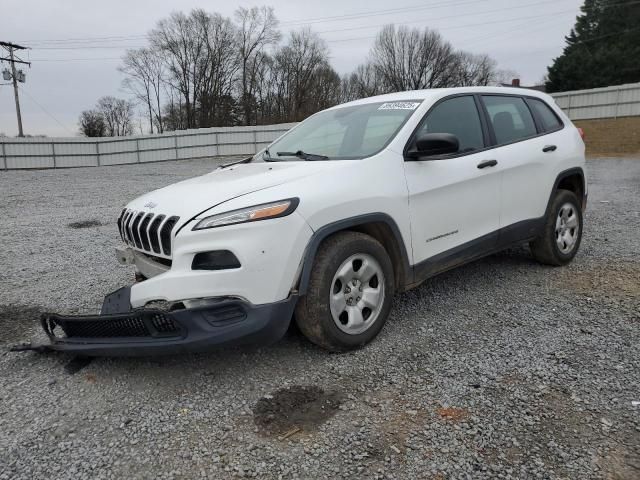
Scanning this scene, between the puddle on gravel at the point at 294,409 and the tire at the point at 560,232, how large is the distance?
3059 mm

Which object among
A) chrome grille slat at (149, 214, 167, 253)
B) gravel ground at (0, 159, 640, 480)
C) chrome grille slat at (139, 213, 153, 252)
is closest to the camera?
gravel ground at (0, 159, 640, 480)

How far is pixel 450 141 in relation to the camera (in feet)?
11.1

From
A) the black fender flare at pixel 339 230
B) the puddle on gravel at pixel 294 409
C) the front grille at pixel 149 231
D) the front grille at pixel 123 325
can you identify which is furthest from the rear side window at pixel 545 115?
the front grille at pixel 123 325

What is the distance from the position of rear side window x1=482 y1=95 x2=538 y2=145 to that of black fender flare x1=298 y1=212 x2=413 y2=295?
5.30 feet

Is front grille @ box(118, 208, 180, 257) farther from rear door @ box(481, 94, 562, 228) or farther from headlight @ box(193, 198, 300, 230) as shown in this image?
rear door @ box(481, 94, 562, 228)

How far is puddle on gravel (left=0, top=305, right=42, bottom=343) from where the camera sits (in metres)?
3.75

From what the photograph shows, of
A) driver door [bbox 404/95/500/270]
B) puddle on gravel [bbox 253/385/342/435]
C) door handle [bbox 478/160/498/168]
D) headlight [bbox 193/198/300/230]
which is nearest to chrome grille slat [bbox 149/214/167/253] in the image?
headlight [bbox 193/198/300/230]

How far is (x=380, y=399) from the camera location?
8.96 feet

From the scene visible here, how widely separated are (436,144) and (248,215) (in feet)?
4.82

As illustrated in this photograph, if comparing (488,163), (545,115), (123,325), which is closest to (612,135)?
(545,115)

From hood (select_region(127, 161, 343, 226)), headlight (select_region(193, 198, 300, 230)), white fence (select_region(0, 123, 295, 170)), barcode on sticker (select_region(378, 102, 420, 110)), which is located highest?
white fence (select_region(0, 123, 295, 170))

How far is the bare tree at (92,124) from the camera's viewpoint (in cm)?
5813

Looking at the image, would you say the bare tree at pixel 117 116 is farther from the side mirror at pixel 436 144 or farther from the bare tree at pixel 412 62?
the side mirror at pixel 436 144

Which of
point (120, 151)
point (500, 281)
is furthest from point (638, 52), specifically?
point (500, 281)
